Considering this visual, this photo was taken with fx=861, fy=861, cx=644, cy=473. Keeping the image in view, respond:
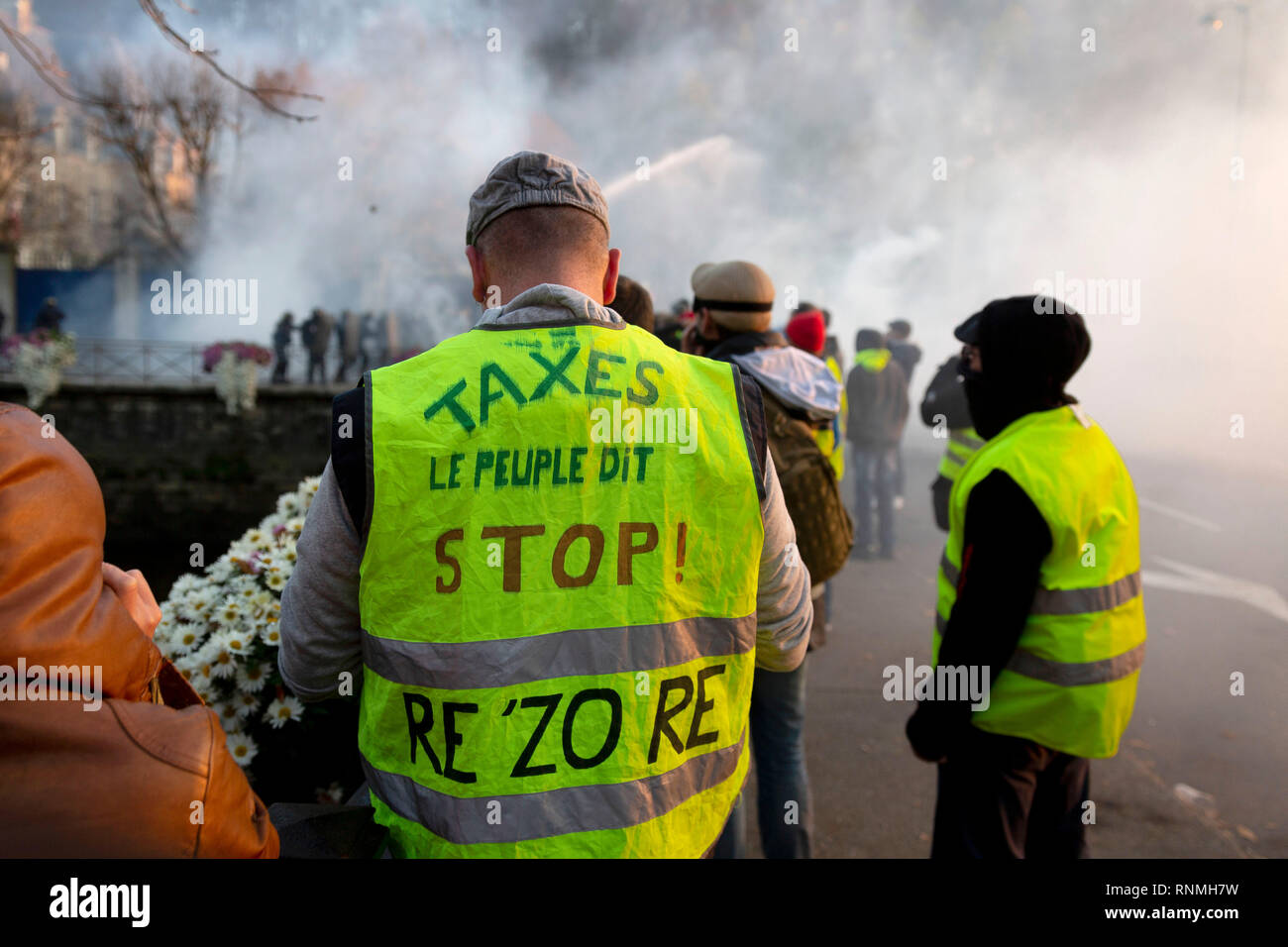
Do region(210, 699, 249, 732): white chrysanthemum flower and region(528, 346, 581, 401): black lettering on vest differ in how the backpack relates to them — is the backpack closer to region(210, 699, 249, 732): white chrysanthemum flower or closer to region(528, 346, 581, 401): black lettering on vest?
region(528, 346, 581, 401): black lettering on vest

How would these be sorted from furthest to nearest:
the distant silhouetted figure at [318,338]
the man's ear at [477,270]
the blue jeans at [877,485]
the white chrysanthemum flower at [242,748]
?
1. the distant silhouetted figure at [318,338]
2. the blue jeans at [877,485]
3. the white chrysanthemum flower at [242,748]
4. the man's ear at [477,270]

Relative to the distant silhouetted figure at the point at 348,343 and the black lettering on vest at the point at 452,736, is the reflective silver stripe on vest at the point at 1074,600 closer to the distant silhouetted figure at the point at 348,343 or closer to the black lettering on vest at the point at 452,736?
the black lettering on vest at the point at 452,736

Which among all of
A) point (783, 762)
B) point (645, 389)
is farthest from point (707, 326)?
point (645, 389)

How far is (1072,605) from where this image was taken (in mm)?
2045

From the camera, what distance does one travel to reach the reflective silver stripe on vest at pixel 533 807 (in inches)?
48.7

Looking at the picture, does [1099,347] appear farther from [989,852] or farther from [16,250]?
[16,250]

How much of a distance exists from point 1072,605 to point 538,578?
141cm

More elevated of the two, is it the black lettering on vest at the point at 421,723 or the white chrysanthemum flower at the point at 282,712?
the black lettering on vest at the point at 421,723

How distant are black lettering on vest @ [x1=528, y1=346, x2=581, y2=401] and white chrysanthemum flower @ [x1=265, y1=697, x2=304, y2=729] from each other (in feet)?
4.29

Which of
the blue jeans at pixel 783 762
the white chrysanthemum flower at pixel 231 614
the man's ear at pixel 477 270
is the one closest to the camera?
the man's ear at pixel 477 270

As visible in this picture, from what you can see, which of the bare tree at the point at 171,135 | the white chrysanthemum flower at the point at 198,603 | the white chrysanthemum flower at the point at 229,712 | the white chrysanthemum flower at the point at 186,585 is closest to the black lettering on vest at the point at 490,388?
the white chrysanthemum flower at the point at 229,712

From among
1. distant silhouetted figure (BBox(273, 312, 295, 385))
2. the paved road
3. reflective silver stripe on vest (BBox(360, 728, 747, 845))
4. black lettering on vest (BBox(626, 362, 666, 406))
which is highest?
distant silhouetted figure (BBox(273, 312, 295, 385))

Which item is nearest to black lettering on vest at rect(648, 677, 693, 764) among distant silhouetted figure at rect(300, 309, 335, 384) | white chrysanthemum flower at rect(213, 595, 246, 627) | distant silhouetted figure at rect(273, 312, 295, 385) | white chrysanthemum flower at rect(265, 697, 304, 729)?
white chrysanthemum flower at rect(265, 697, 304, 729)

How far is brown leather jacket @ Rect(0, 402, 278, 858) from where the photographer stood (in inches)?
38.9
